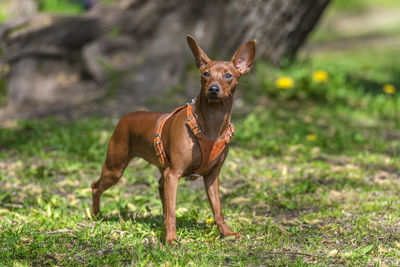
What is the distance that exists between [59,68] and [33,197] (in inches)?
178

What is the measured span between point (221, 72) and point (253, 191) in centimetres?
207

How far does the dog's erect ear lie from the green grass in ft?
4.02

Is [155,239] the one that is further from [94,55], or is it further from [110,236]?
[94,55]

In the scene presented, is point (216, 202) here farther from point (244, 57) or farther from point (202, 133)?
point (244, 57)

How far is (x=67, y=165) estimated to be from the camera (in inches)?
229

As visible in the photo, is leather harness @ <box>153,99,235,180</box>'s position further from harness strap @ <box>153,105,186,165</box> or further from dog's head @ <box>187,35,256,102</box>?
dog's head @ <box>187,35,256,102</box>

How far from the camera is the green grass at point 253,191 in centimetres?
355

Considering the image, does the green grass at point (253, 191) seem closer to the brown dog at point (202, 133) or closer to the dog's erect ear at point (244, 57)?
the brown dog at point (202, 133)

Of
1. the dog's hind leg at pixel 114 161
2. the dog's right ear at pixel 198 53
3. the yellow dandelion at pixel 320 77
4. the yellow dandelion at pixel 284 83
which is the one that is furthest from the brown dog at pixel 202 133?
the yellow dandelion at pixel 320 77

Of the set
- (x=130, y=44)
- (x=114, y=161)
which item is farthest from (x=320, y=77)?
(x=114, y=161)

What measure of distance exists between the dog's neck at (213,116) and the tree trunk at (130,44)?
4.62 meters

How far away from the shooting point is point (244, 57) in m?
3.73

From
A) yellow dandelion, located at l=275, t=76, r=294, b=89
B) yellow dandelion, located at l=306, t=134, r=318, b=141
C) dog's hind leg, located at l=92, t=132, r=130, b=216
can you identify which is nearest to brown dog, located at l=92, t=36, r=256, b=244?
dog's hind leg, located at l=92, t=132, r=130, b=216

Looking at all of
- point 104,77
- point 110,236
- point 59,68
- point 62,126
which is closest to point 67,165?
point 62,126
